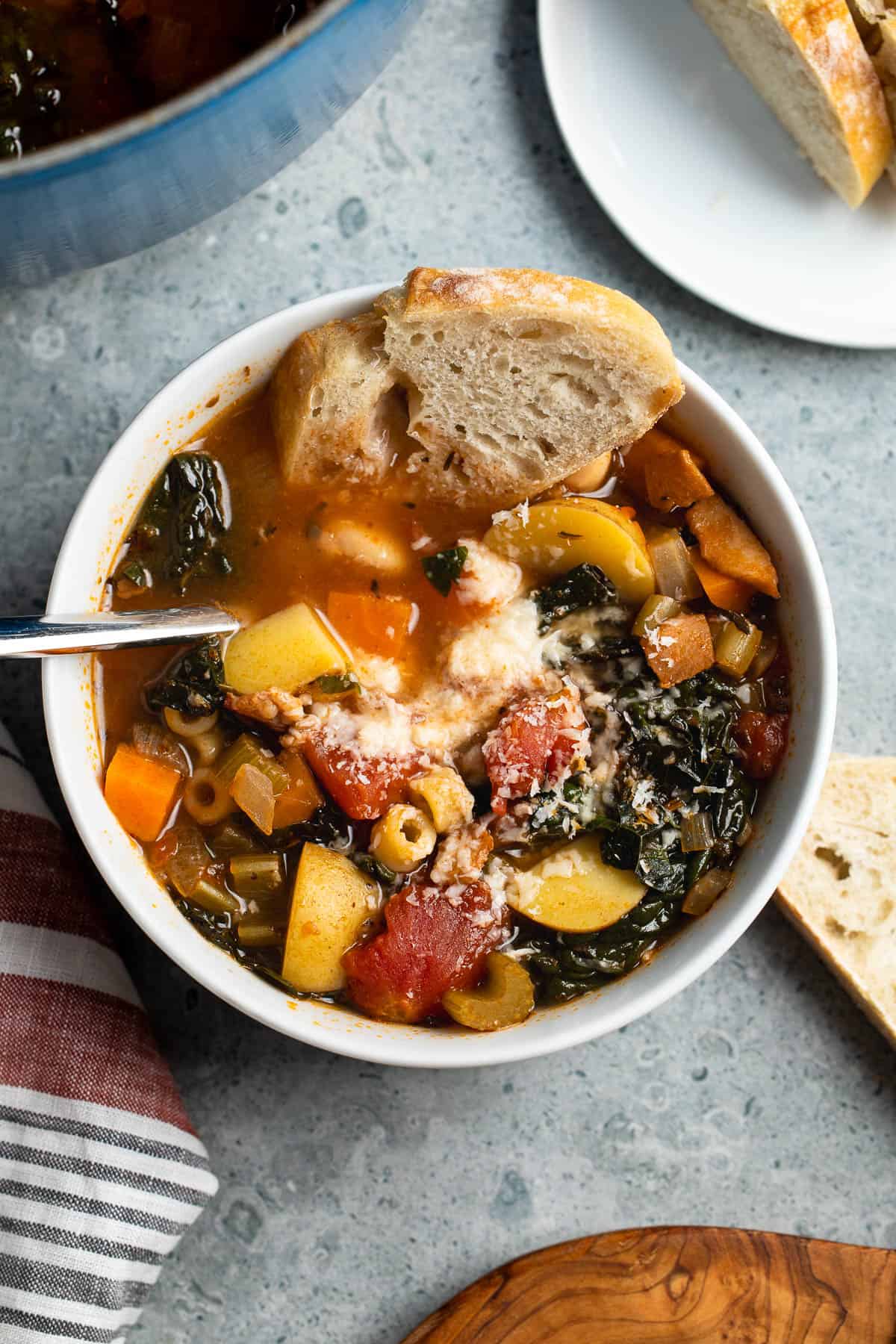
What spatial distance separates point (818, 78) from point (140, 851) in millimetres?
2299

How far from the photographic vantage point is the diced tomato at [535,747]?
2633 mm

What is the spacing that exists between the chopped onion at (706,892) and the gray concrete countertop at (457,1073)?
48 cm

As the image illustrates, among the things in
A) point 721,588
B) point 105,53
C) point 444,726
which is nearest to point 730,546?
point 721,588

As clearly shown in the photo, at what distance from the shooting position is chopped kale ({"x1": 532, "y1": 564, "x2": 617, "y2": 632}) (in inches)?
106

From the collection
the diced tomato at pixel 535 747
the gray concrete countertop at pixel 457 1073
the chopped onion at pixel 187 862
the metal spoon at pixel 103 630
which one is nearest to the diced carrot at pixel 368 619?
the metal spoon at pixel 103 630

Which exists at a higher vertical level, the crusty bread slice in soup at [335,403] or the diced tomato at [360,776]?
the crusty bread slice in soup at [335,403]

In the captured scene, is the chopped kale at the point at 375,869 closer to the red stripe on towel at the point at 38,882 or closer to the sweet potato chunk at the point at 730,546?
the red stripe on towel at the point at 38,882

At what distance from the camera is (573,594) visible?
272cm

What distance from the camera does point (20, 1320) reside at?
2791 millimetres

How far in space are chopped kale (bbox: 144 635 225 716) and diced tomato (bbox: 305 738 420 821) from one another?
0.70ft

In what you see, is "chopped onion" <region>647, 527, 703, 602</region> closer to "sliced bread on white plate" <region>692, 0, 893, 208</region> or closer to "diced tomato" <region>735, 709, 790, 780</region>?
"diced tomato" <region>735, 709, 790, 780</region>

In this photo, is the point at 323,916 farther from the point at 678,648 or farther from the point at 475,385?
the point at 475,385

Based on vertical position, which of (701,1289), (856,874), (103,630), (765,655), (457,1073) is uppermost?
(103,630)

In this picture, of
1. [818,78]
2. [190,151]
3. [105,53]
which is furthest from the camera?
[818,78]
